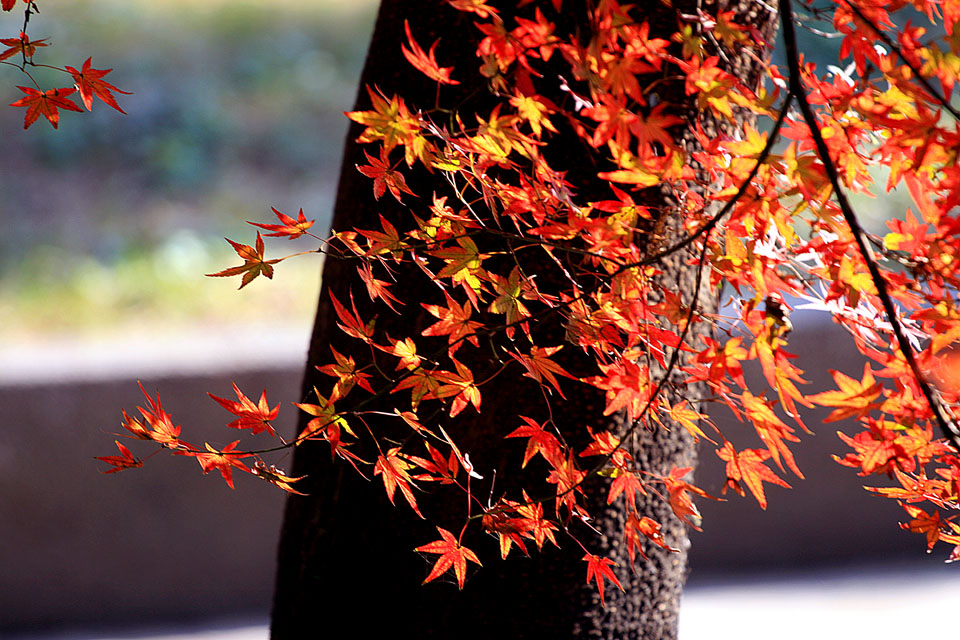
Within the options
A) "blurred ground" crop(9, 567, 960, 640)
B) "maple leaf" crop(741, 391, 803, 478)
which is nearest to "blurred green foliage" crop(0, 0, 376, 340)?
"blurred ground" crop(9, 567, 960, 640)

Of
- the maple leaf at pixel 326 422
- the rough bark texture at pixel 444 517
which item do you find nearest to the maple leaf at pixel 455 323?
the maple leaf at pixel 326 422

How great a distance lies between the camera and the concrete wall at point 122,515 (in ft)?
7.41

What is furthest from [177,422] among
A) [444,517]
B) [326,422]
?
[326,422]

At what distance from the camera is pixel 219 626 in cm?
236

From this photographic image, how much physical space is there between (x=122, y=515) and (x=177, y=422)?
293 millimetres

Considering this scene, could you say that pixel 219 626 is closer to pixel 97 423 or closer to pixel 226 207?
pixel 97 423

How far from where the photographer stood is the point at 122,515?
231 centimetres

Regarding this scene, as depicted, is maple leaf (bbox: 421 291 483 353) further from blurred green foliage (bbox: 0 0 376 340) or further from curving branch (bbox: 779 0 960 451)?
blurred green foliage (bbox: 0 0 376 340)

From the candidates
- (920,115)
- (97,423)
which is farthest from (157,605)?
(920,115)

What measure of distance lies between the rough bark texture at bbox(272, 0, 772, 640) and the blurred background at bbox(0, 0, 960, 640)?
51.7 inches

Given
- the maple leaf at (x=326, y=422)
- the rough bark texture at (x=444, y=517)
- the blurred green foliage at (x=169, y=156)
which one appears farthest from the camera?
the blurred green foliage at (x=169, y=156)

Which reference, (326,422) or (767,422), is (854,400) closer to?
(767,422)

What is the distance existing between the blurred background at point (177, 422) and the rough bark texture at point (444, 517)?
1.31 meters

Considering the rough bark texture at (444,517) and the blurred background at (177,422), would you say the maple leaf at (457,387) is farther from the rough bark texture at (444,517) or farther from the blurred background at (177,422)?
the blurred background at (177,422)
